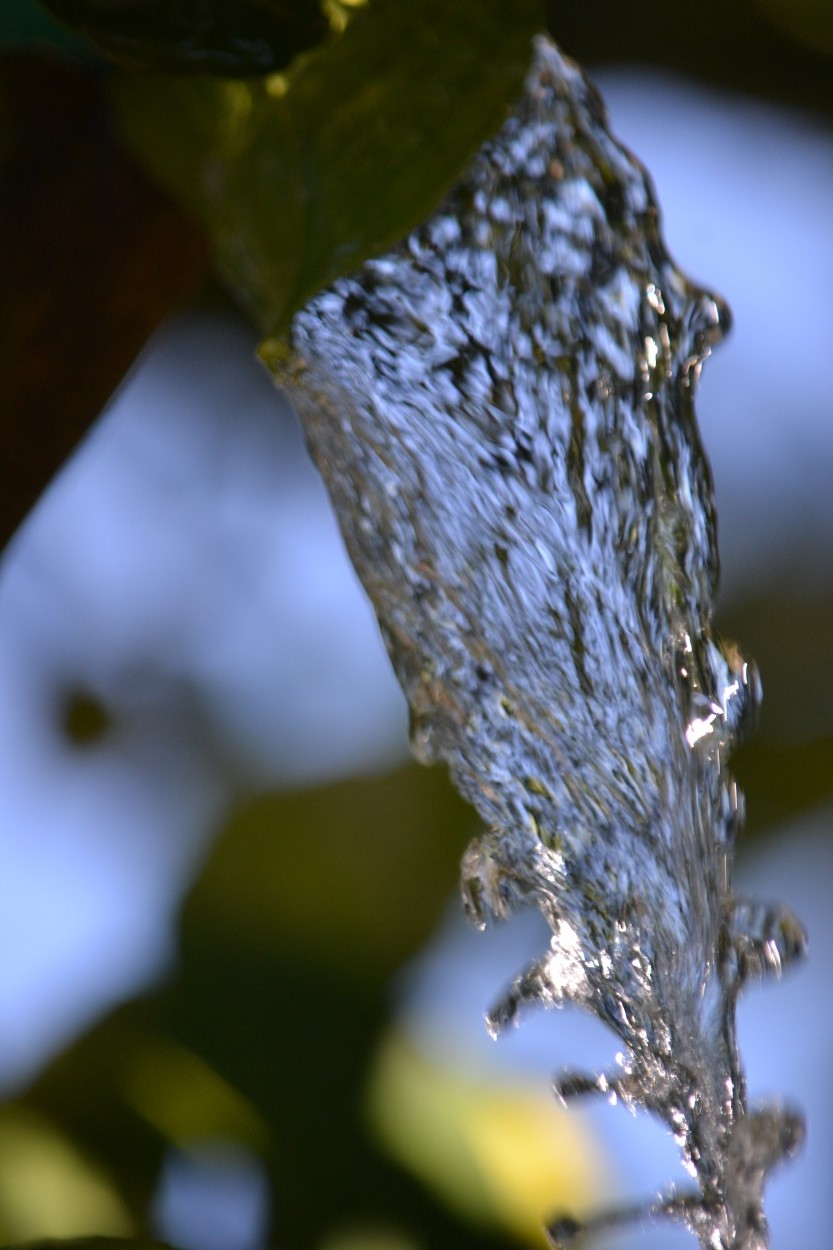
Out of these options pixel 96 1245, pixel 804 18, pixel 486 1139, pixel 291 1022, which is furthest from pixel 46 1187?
pixel 804 18

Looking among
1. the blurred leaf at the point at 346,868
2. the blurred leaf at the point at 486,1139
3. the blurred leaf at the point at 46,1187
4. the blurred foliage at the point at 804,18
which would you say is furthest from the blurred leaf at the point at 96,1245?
the blurred foliage at the point at 804,18

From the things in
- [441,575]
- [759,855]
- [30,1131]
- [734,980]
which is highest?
[441,575]

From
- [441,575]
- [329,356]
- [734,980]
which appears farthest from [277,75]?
[734,980]

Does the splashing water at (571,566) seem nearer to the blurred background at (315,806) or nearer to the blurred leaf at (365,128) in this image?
the blurred leaf at (365,128)

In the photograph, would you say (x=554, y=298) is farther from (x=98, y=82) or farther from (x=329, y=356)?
(x=98, y=82)

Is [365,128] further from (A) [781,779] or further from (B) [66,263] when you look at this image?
(A) [781,779]
